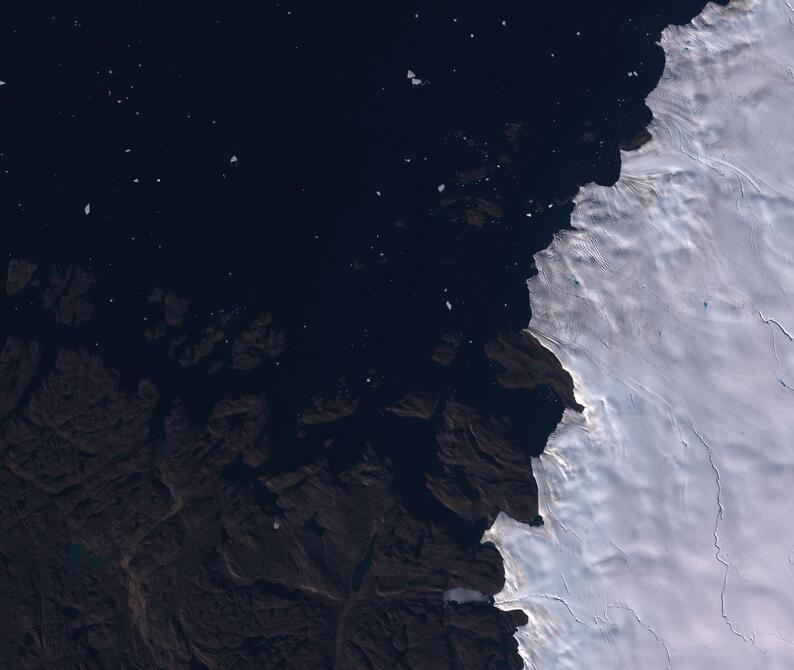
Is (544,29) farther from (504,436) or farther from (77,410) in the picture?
(77,410)

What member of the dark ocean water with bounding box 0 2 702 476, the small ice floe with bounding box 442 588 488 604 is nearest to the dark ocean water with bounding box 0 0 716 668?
the dark ocean water with bounding box 0 2 702 476

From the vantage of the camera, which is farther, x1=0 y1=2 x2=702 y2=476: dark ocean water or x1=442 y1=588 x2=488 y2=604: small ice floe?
x1=442 y1=588 x2=488 y2=604: small ice floe

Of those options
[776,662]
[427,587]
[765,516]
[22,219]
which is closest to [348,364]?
[427,587]

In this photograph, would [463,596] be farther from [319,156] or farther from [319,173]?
[319,156]

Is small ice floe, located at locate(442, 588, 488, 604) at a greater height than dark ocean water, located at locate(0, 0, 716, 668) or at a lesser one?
lesser

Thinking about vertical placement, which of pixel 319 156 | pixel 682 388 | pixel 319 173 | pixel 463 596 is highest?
pixel 319 156

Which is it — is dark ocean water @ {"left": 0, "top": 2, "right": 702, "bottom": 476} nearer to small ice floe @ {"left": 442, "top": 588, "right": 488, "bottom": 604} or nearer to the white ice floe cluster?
the white ice floe cluster

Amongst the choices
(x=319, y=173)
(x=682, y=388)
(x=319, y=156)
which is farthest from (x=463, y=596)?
(x=319, y=156)
